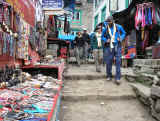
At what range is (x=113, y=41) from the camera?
4.86 meters

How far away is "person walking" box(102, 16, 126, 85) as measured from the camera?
487cm

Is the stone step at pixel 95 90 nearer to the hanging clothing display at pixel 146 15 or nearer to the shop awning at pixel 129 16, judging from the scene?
the hanging clothing display at pixel 146 15

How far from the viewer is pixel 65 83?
5.18 meters

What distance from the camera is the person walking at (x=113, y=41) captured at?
4867 millimetres

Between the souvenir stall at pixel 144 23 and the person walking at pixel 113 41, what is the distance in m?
1.91

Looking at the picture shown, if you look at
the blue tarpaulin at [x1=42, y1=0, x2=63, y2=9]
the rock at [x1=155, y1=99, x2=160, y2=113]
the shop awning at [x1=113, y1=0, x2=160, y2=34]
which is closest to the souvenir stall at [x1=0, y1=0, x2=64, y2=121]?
the rock at [x1=155, y1=99, x2=160, y2=113]

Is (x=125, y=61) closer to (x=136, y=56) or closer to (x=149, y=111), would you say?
(x=136, y=56)

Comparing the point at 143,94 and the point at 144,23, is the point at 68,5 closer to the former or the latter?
the point at 144,23

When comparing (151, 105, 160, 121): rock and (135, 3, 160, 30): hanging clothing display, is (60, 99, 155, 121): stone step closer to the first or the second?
(151, 105, 160, 121): rock

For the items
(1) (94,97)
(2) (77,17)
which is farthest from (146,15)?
(2) (77,17)

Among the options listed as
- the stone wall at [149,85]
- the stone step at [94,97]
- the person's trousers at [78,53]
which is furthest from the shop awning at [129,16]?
the stone step at [94,97]

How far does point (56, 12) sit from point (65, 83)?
3.45m

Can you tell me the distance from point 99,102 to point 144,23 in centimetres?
446

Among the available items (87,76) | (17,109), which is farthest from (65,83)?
(17,109)
